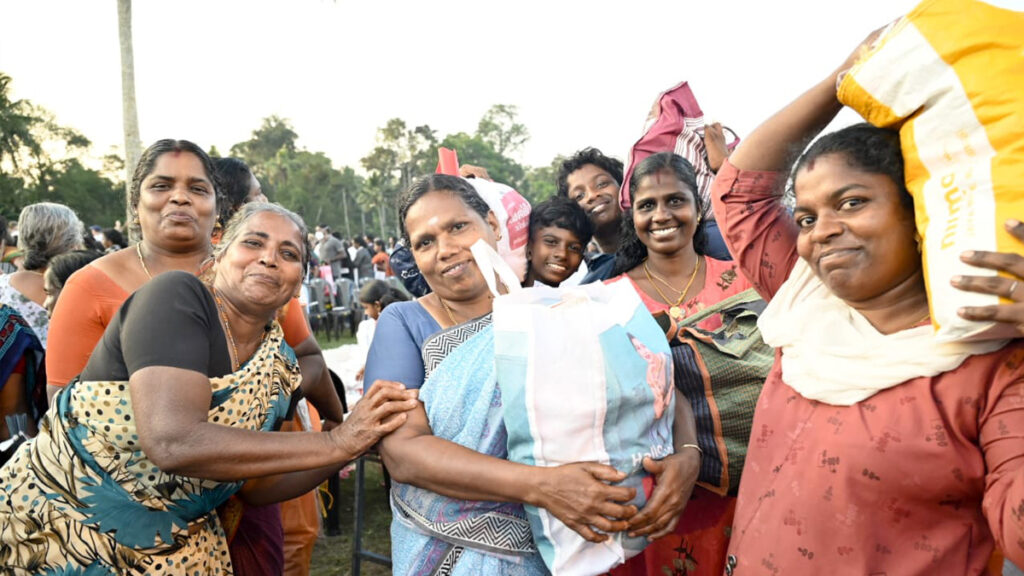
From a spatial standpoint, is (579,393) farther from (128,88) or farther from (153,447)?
(128,88)

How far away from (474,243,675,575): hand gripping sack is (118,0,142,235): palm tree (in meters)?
9.14

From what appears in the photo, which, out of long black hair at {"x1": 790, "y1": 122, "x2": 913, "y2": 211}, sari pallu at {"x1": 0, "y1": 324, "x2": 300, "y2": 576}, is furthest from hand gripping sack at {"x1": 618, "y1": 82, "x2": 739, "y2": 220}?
sari pallu at {"x1": 0, "y1": 324, "x2": 300, "y2": 576}

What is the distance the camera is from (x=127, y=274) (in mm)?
2592

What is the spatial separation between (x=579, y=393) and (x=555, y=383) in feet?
0.19

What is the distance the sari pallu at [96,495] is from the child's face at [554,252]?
175 cm

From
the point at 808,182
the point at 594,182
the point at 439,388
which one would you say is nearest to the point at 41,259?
the point at 594,182

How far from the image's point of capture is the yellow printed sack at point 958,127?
46.7 inches

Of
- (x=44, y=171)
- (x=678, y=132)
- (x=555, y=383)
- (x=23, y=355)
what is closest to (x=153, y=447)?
(x=555, y=383)

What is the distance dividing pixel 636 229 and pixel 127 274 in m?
2.09

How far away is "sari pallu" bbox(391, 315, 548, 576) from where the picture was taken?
1662 mm

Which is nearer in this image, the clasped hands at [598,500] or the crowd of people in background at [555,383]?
the crowd of people in background at [555,383]

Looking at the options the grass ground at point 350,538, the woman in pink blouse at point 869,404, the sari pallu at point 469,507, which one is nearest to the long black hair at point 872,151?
the woman in pink blouse at point 869,404

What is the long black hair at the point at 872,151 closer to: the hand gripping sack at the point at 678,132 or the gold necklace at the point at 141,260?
the hand gripping sack at the point at 678,132

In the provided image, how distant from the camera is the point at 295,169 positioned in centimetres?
5725
